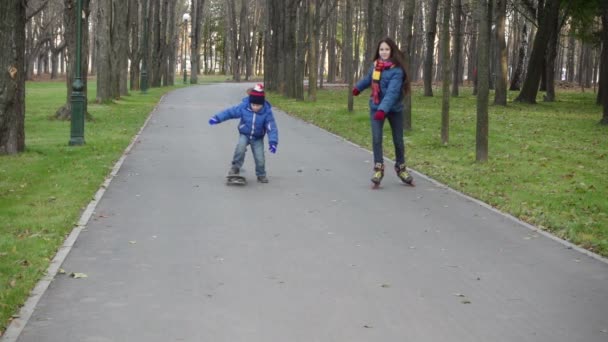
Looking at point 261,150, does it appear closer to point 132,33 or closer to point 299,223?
point 299,223

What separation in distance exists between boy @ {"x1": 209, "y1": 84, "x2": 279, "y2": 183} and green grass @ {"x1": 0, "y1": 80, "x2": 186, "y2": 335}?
6.20ft

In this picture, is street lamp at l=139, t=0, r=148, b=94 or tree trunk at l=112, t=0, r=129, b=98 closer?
tree trunk at l=112, t=0, r=129, b=98

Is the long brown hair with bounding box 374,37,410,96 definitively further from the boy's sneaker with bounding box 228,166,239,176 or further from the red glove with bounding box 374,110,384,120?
the boy's sneaker with bounding box 228,166,239,176

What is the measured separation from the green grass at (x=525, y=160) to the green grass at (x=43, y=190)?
16.4ft

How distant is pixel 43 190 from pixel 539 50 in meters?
28.0

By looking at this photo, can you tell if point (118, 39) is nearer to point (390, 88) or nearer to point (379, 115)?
point (390, 88)

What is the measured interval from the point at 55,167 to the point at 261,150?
3803mm

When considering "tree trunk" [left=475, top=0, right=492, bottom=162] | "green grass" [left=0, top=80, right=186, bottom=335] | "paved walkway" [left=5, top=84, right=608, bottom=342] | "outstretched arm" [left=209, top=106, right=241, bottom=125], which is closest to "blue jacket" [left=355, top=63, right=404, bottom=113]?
"paved walkway" [left=5, top=84, right=608, bottom=342]

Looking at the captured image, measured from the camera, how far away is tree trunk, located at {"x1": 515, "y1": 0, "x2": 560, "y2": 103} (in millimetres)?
35947

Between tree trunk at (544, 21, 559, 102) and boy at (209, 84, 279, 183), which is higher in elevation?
tree trunk at (544, 21, 559, 102)

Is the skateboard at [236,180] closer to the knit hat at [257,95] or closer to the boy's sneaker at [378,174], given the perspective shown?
the knit hat at [257,95]

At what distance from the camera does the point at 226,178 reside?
13102 mm

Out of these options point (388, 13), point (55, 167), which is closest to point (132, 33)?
point (388, 13)

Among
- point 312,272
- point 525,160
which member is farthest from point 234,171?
point 525,160
